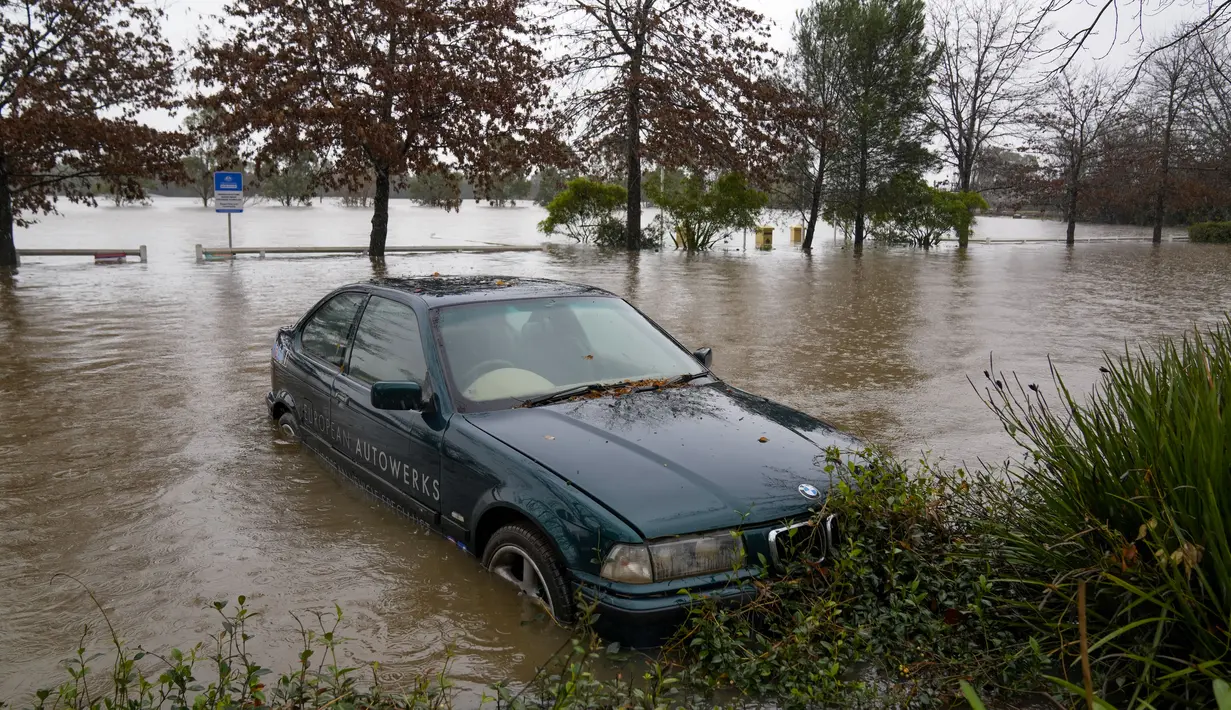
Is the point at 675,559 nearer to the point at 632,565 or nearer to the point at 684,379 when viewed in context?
the point at 632,565

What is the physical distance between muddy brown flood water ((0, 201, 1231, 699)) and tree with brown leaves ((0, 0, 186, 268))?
223cm

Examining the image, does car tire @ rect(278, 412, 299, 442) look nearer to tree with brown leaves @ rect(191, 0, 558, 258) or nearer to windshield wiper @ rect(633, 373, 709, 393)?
windshield wiper @ rect(633, 373, 709, 393)

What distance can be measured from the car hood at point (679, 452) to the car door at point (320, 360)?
5.32ft

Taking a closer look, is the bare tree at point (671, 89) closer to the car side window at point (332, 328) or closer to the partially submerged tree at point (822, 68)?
the partially submerged tree at point (822, 68)

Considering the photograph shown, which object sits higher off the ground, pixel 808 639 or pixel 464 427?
pixel 464 427

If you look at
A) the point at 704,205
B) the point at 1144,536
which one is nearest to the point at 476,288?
the point at 1144,536

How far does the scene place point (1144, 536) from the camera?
294 cm

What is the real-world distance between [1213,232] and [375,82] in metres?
38.3

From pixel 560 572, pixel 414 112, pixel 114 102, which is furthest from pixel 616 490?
pixel 114 102

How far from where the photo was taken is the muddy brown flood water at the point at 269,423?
4043 mm

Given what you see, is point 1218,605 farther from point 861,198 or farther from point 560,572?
point 861,198

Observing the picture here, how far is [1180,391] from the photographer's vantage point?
135 inches

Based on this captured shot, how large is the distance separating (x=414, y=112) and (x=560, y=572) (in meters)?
20.6

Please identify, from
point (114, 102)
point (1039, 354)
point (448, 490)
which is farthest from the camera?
point (114, 102)
